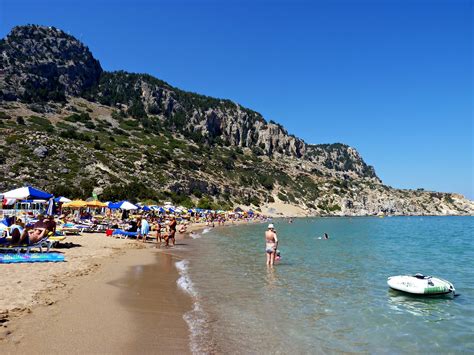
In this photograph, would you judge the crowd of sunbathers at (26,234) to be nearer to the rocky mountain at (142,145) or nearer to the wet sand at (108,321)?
the wet sand at (108,321)

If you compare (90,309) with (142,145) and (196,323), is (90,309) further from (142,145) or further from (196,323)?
(142,145)

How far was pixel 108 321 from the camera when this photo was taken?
7.11 metres

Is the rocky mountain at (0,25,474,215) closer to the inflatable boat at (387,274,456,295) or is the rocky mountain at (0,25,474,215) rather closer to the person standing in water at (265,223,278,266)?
the person standing in water at (265,223,278,266)

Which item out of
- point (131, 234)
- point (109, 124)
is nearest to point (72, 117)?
point (109, 124)

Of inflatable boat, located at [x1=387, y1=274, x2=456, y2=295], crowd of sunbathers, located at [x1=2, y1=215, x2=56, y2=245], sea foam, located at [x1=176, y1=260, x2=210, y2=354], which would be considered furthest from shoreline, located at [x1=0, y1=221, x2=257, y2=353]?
inflatable boat, located at [x1=387, y1=274, x2=456, y2=295]

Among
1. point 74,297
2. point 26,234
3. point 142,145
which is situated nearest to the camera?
point 74,297

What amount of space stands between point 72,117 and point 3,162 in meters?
47.4

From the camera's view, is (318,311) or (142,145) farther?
(142,145)

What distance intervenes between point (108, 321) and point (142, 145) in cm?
9115

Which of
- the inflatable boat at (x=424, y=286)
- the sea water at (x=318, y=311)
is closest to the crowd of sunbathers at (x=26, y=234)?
the sea water at (x=318, y=311)

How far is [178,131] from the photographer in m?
130

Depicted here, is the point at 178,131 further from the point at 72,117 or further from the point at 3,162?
the point at 3,162

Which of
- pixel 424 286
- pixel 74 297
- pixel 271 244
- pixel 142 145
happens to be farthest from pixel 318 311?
pixel 142 145

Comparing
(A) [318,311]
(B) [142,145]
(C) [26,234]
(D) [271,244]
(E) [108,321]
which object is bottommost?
(A) [318,311]
